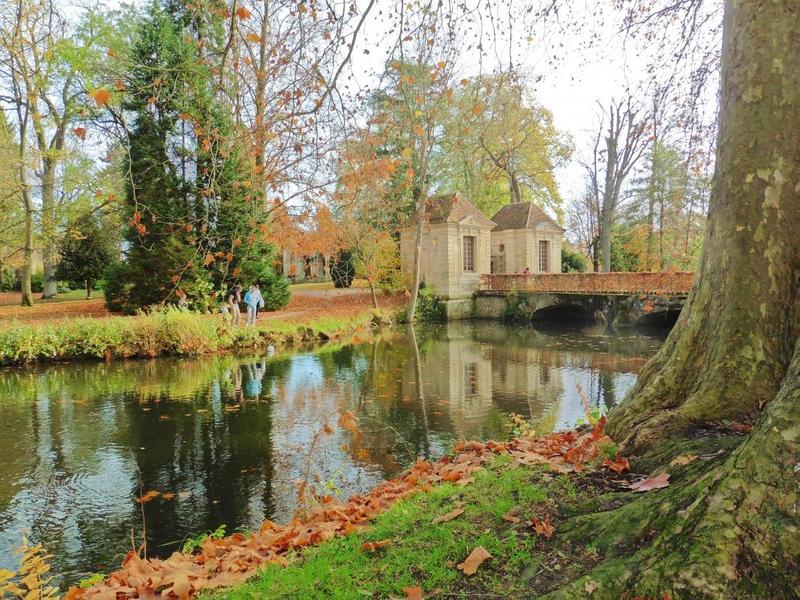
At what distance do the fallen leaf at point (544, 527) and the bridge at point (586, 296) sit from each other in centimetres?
2070

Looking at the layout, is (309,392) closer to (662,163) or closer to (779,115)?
(779,115)

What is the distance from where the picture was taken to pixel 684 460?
2.69m

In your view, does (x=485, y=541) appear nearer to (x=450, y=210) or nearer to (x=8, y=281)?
(x=450, y=210)

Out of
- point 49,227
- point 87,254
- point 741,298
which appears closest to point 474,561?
point 741,298

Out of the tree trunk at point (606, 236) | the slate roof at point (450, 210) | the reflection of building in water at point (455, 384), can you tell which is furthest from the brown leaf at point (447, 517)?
the tree trunk at point (606, 236)

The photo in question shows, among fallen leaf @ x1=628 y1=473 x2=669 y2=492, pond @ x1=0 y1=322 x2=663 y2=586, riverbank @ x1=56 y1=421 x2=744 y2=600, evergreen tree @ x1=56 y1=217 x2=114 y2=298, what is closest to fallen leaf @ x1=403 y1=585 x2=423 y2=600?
riverbank @ x1=56 y1=421 x2=744 y2=600

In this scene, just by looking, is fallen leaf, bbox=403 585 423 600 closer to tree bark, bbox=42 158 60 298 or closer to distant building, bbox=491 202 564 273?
tree bark, bbox=42 158 60 298

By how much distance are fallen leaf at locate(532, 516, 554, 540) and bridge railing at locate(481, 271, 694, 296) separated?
2139cm

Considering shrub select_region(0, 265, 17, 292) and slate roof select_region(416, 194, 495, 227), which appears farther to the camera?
shrub select_region(0, 265, 17, 292)

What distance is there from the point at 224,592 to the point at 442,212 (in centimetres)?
2733

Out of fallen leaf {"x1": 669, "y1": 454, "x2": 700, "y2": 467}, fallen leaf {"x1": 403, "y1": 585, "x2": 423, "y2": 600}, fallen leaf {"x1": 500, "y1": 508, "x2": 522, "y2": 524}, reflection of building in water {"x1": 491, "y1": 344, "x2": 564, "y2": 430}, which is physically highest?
fallen leaf {"x1": 669, "y1": 454, "x2": 700, "y2": 467}

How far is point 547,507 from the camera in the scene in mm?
2797

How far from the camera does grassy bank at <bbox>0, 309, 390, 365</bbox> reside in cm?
1388

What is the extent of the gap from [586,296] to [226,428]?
21178 mm
